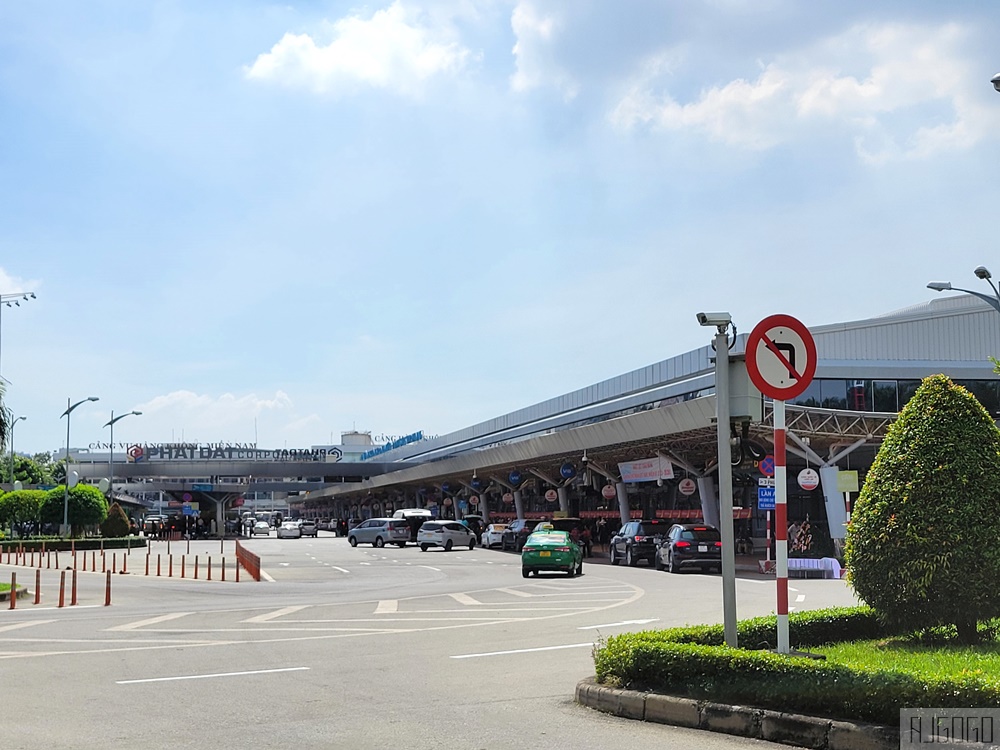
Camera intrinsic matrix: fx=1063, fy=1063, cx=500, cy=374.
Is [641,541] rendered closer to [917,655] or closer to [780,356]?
[917,655]

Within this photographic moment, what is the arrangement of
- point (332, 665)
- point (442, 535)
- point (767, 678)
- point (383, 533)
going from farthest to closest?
point (383, 533), point (442, 535), point (332, 665), point (767, 678)

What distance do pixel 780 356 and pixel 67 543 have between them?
55.5 meters

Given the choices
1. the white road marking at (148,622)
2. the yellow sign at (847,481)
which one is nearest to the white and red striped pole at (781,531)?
the white road marking at (148,622)

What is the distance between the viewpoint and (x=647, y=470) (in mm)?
49938

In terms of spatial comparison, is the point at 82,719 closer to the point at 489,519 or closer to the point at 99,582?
the point at 99,582

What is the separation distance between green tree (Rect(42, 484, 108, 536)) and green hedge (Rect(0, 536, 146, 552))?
265cm

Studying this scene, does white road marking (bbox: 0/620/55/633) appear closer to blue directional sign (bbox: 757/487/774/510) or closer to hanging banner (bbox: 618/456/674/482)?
blue directional sign (bbox: 757/487/774/510)

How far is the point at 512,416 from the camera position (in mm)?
80875

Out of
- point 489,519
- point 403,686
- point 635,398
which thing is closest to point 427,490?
point 489,519

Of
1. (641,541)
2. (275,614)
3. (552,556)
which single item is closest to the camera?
(275,614)

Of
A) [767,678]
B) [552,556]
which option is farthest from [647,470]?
[767,678]

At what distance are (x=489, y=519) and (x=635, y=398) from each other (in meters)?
31.5

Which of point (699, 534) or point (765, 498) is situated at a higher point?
point (765, 498)

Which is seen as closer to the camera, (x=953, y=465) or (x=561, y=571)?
(x=953, y=465)
